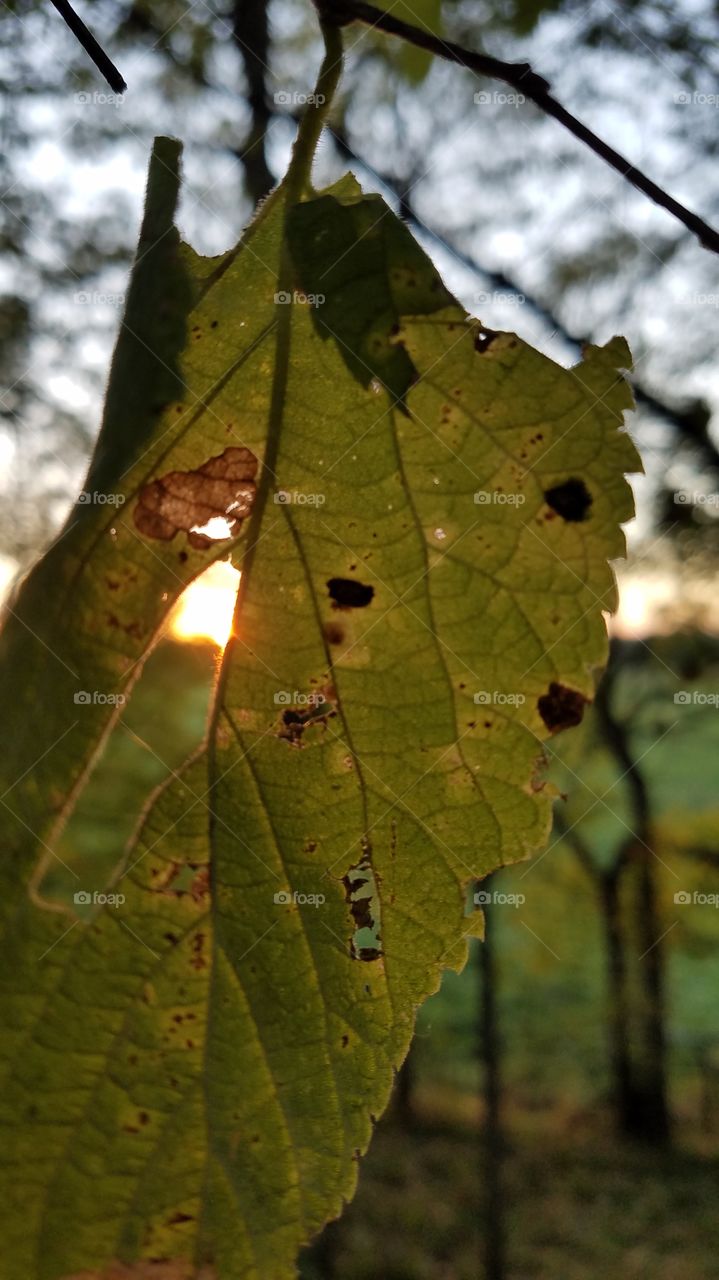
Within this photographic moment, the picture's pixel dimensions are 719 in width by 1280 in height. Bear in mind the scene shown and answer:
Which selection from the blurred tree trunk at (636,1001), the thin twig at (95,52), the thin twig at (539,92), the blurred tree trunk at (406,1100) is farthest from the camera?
the blurred tree trunk at (406,1100)

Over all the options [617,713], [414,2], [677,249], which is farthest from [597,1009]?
[414,2]

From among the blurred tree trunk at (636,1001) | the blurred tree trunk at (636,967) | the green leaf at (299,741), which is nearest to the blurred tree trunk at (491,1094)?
the blurred tree trunk at (636,967)

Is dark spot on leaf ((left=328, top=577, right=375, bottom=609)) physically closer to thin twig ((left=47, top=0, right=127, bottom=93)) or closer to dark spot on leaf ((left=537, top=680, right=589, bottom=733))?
dark spot on leaf ((left=537, top=680, right=589, bottom=733))

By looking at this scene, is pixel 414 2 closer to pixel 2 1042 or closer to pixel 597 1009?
pixel 2 1042

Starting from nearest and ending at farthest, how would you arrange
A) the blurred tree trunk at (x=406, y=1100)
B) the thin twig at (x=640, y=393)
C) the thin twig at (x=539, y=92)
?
the thin twig at (x=539, y=92), the thin twig at (x=640, y=393), the blurred tree trunk at (x=406, y=1100)

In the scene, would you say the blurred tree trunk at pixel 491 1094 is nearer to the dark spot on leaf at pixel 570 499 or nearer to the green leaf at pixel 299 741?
the green leaf at pixel 299 741

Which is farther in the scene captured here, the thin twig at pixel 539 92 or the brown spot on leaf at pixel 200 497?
the brown spot on leaf at pixel 200 497

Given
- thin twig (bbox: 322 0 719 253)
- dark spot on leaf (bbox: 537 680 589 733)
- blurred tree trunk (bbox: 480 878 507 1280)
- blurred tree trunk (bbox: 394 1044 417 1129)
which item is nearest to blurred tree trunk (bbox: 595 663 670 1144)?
blurred tree trunk (bbox: 394 1044 417 1129)

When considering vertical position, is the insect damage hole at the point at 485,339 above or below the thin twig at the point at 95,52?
below
